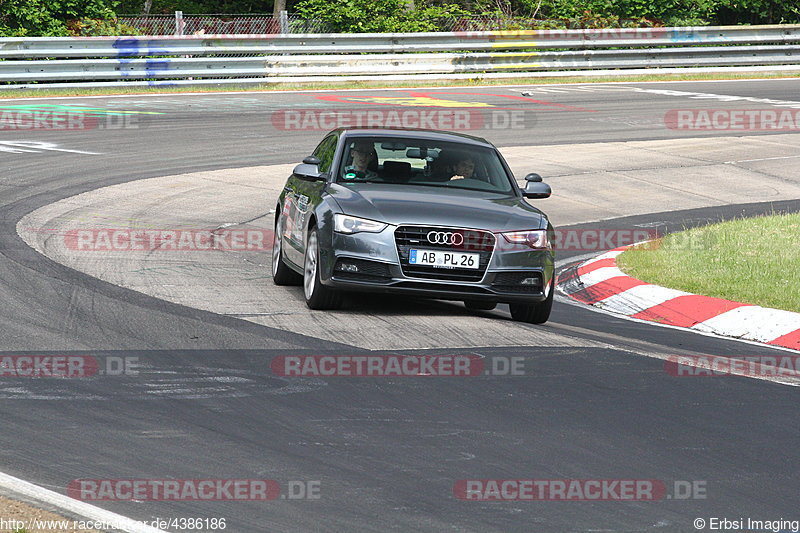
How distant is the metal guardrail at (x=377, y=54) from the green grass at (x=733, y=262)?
53.2 ft

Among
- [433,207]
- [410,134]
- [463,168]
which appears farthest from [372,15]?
[433,207]

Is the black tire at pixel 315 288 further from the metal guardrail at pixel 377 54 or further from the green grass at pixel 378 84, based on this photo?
the metal guardrail at pixel 377 54

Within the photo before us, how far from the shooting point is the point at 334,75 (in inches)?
1198

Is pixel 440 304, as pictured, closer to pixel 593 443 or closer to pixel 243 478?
pixel 593 443

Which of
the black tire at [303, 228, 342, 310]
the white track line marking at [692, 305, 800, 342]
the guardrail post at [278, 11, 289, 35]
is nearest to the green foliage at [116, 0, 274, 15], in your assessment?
the guardrail post at [278, 11, 289, 35]

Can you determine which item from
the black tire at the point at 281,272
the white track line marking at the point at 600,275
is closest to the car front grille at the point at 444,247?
the black tire at the point at 281,272

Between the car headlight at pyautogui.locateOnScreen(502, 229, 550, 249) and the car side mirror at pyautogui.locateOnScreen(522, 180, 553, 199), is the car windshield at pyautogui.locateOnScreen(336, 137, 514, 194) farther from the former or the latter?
the car headlight at pyautogui.locateOnScreen(502, 229, 550, 249)

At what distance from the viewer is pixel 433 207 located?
966cm

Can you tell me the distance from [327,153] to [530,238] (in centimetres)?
236

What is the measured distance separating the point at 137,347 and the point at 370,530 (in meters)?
3.66

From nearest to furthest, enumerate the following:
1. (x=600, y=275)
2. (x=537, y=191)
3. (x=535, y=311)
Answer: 1. (x=535, y=311)
2. (x=537, y=191)
3. (x=600, y=275)

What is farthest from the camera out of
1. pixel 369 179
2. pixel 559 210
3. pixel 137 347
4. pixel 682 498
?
pixel 559 210

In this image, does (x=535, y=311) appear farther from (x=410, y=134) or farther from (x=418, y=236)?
(x=410, y=134)

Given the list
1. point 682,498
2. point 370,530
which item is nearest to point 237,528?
point 370,530
